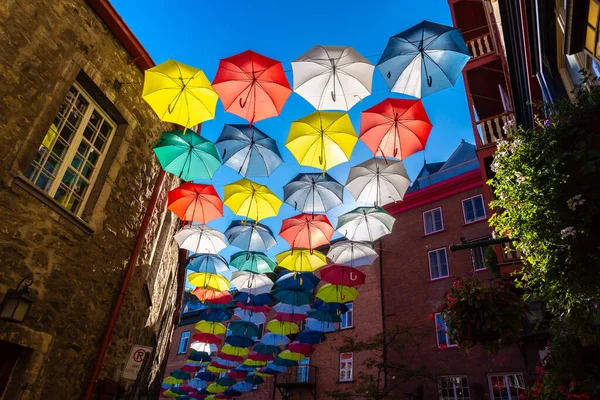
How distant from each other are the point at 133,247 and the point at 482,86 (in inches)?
504

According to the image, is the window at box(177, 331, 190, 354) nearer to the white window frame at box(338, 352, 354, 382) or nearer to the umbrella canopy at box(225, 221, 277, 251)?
the white window frame at box(338, 352, 354, 382)

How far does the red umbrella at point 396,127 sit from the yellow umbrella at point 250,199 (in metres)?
3.59

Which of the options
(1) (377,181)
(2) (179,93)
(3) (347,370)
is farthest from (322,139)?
(3) (347,370)

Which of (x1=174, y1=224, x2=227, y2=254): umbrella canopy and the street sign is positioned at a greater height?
(x1=174, y1=224, x2=227, y2=254): umbrella canopy

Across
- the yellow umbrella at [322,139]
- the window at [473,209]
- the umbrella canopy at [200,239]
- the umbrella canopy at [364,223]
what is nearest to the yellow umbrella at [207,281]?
the umbrella canopy at [200,239]

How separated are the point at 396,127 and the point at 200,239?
6858 millimetres

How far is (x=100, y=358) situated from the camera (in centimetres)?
680

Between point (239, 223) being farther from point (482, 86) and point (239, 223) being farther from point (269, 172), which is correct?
point (482, 86)

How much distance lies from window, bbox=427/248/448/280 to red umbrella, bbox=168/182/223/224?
12.3 m

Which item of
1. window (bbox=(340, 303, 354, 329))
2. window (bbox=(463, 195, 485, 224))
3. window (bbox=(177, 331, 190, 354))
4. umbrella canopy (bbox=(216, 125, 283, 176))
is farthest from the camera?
window (bbox=(177, 331, 190, 354))

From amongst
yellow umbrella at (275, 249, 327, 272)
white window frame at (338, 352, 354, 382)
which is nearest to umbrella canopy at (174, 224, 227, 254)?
yellow umbrella at (275, 249, 327, 272)

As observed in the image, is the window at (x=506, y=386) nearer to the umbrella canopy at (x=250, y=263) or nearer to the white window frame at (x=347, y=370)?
the white window frame at (x=347, y=370)

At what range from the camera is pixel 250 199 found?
11.5m

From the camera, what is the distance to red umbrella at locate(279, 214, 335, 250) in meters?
12.5
